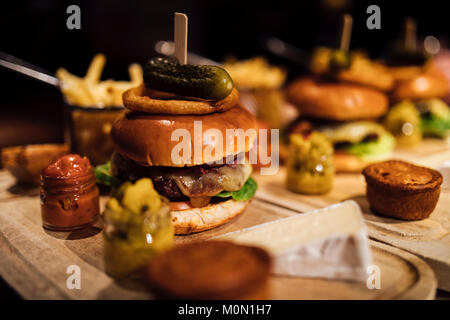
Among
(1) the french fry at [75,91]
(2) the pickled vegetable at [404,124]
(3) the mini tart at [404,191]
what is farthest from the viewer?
(2) the pickled vegetable at [404,124]

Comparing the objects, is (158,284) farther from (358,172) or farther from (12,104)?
(12,104)

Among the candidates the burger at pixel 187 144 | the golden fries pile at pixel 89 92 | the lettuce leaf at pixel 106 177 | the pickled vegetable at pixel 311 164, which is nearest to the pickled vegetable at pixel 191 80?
the burger at pixel 187 144

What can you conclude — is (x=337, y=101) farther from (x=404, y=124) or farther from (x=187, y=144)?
(x=187, y=144)

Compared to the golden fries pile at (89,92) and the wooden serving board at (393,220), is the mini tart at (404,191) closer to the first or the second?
the wooden serving board at (393,220)

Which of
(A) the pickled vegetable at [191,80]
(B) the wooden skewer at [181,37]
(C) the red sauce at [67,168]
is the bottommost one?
(C) the red sauce at [67,168]

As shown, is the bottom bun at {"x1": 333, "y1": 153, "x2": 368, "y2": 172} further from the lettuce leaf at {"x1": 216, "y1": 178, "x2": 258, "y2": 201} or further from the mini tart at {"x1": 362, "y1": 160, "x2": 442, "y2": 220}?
the lettuce leaf at {"x1": 216, "y1": 178, "x2": 258, "y2": 201}

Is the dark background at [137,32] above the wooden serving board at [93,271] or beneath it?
above

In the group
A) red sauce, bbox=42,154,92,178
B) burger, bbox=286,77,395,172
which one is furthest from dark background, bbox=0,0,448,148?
burger, bbox=286,77,395,172
